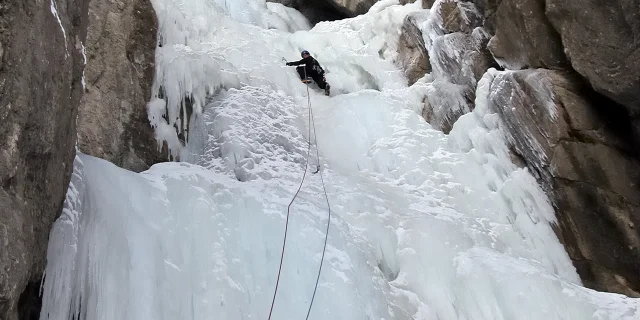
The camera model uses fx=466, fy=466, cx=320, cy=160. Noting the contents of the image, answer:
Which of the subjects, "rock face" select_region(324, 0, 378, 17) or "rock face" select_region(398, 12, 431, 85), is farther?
"rock face" select_region(324, 0, 378, 17)

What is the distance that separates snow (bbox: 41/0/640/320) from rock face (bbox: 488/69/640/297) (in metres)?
0.22

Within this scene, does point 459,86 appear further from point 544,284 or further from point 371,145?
point 544,284

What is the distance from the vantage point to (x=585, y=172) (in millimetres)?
5102

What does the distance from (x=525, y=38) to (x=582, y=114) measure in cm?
128

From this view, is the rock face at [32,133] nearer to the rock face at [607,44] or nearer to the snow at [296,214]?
the snow at [296,214]

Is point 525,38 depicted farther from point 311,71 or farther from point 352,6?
point 352,6

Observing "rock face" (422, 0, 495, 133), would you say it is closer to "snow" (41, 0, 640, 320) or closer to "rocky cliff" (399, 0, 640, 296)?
"snow" (41, 0, 640, 320)

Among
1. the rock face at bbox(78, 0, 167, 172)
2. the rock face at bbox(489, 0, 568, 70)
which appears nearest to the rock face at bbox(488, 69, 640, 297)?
the rock face at bbox(489, 0, 568, 70)

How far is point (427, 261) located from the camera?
452cm

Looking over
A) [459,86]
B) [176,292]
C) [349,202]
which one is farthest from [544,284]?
[459,86]

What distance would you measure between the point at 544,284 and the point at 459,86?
3678 mm

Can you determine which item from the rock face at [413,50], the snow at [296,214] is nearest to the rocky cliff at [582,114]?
the snow at [296,214]

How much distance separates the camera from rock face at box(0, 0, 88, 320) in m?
2.00

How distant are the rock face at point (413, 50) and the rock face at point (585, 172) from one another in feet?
9.07
